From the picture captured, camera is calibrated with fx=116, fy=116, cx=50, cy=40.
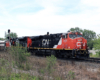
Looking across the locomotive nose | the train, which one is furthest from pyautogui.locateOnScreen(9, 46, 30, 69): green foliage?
the locomotive nose

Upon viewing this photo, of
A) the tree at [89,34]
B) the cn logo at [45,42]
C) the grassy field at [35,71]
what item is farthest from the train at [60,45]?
the tree at [89,34]

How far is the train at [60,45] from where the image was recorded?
12.9 metres

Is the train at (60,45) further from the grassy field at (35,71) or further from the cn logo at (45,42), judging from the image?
the grassy field at (35,71)

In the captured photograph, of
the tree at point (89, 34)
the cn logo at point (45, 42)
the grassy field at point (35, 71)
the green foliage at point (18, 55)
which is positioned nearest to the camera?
the grassy field at point (35, 71)

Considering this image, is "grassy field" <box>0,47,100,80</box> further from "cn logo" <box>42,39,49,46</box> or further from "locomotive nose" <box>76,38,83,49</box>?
"cn logo" <box>42,39,49,46</box>

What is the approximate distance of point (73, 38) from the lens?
518 inches

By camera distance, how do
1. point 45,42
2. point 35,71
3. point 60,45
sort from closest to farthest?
1. point 35,71
2. point 60,45
3. point 45,42

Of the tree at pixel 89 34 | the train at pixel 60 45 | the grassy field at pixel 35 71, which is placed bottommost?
the grassy field at pixel 35 71

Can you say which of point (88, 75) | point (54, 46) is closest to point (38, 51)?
point (54, 46)

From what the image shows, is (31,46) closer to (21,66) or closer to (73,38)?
(73,38)

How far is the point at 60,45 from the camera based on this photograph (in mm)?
14172

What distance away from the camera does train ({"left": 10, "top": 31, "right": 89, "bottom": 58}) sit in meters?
12.9

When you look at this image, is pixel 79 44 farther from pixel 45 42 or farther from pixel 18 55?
pixel 18 55

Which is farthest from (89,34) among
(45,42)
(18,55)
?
(18,55)
